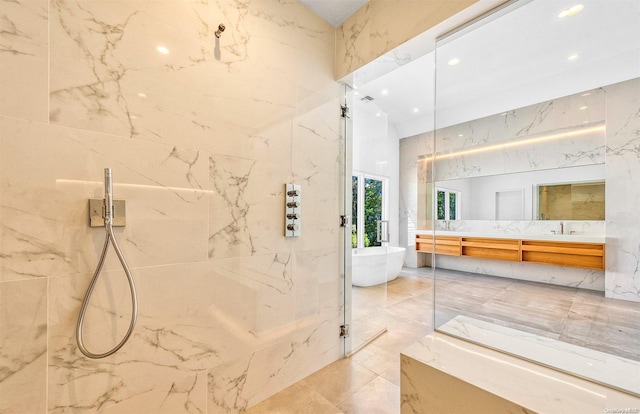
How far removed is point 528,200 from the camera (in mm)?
3027

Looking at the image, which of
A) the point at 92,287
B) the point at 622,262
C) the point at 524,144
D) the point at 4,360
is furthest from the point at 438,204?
the point at 4,360

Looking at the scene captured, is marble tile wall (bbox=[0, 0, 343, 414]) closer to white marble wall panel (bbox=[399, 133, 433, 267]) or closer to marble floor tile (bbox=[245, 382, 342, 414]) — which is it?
marble floor tile (bbox=[245, 382, 342, 414])

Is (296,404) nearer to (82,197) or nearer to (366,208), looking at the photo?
(82,197)

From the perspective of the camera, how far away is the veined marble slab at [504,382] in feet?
2.89

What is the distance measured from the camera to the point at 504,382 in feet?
3.23

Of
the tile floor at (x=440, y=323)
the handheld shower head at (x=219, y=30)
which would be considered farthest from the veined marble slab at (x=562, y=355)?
the handheld shower head at (x=219, y=30)

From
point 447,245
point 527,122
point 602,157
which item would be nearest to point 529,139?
point 527,122

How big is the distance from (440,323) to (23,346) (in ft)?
7.89

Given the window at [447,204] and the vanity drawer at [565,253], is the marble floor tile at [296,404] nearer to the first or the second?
the vanity drawer at [565,253]

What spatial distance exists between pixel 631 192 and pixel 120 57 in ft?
9.18

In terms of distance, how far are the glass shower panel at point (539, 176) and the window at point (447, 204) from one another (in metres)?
0.16

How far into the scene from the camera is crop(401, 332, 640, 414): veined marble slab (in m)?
0.88

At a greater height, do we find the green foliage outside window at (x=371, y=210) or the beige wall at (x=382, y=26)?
the beige wall at (x=382, y=26)

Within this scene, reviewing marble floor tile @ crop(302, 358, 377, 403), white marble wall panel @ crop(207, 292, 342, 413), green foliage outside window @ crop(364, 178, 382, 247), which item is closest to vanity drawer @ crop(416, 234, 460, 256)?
green foliage outside window @ crop(364, 178, 382, 247)
